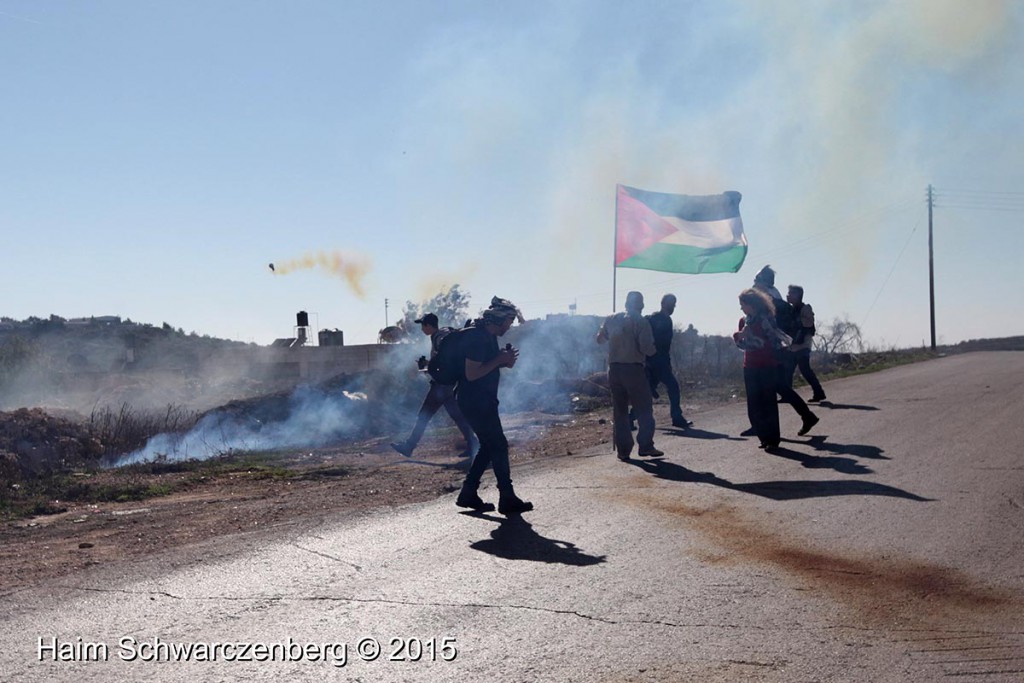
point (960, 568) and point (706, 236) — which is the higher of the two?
point (706, 236)

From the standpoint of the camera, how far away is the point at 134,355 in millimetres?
49562

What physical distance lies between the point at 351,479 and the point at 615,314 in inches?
141

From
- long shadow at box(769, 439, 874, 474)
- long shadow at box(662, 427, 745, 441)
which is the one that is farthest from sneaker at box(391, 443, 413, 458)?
long shadow at box(769, 439, 874, 474)

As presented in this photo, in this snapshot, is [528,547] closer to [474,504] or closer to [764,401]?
[474,504]

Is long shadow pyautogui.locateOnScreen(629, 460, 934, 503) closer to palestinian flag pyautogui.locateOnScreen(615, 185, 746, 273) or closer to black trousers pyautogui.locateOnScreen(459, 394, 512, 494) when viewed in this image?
black trousers pyautogui.locateOnScreen(459, 394, 512, 494)

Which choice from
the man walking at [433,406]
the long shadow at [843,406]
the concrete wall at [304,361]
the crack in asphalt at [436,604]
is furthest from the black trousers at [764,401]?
the concrete wall at [304,361]

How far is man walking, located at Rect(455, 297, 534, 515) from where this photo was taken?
7.32 m

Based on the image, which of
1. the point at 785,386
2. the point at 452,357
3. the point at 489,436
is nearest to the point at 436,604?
the point at 489,436

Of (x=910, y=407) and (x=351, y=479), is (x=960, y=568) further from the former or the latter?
(x=910, y=407)

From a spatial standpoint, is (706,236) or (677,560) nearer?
(677,560)

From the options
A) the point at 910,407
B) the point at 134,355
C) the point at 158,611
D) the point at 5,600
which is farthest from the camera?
the point at 134,355

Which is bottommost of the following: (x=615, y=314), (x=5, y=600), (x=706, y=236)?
(x=5, y=600)

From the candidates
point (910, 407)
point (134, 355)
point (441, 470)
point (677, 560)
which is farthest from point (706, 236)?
point (134, 355)

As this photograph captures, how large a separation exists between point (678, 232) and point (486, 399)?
891 cm
